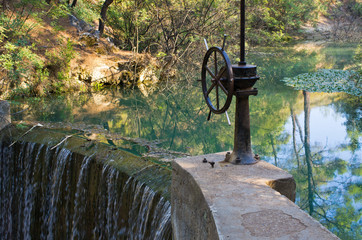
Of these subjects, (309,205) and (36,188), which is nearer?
(309,205)

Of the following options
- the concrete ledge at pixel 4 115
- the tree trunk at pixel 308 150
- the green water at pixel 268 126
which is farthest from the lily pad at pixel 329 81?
the concrete ledge at pixel 4 115

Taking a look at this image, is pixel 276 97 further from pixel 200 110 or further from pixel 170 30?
pixel 170 30

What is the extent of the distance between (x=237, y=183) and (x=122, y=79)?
11.4 metres

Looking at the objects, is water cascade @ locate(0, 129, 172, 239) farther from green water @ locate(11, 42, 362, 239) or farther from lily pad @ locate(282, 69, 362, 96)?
lily pad @ locate(282, 69, 362, 96)

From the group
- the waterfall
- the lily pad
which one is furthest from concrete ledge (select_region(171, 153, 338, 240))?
the lily pad

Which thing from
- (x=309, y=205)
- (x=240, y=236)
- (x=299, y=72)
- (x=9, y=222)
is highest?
(x=299, y=72)

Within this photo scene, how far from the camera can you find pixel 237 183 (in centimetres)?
300

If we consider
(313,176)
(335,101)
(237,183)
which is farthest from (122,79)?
(237,183)

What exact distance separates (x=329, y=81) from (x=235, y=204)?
12418mm

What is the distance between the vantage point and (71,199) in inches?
237

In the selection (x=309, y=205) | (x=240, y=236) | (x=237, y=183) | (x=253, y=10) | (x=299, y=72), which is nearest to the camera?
(x=240, y=236)

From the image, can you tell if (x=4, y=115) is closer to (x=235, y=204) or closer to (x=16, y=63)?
(x=16, y=63)

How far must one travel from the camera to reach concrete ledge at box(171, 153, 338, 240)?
89.7 inches

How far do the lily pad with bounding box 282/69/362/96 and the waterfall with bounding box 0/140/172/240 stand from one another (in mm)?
9191
